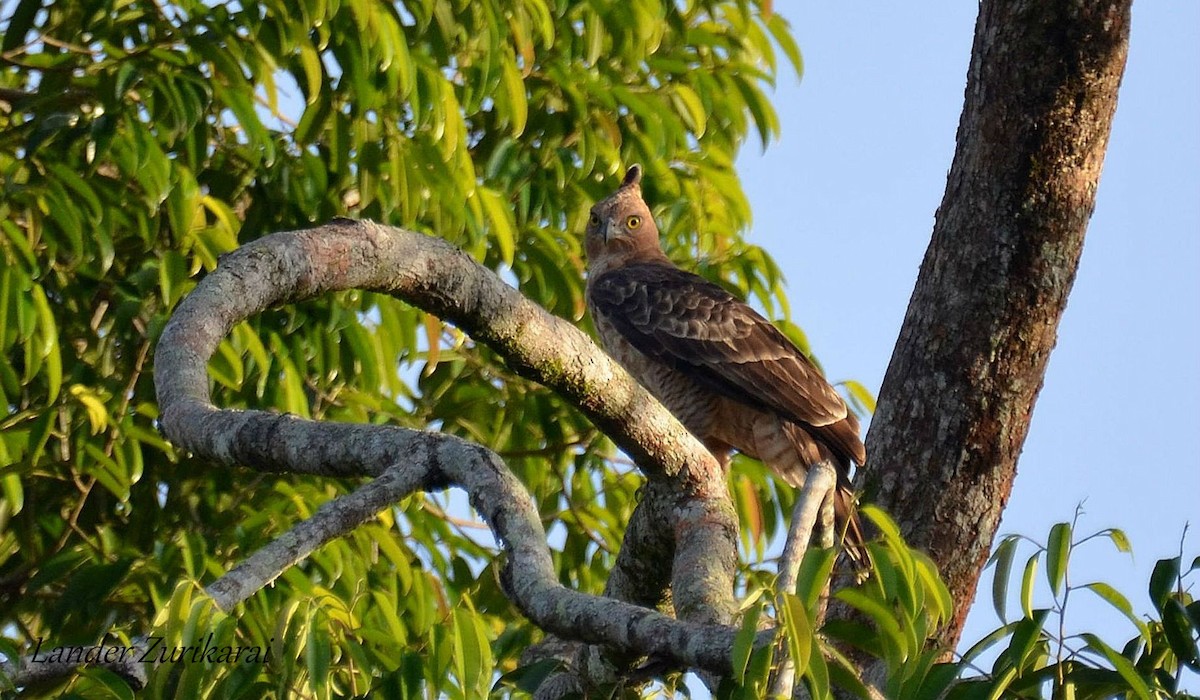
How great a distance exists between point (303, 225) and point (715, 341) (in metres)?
1.74

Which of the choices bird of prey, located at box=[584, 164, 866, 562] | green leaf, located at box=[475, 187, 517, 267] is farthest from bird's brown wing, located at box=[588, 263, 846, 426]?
green leaf, located at box=[475, 187, 517, 267]

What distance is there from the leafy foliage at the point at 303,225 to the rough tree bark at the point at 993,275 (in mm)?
1159

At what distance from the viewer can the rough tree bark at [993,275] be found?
3.70 metres

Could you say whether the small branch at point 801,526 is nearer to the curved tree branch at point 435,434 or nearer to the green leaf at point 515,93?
the curved tree branch at point 435,434

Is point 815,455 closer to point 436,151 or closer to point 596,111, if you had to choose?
point 596,111

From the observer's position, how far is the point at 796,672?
6.24 feet

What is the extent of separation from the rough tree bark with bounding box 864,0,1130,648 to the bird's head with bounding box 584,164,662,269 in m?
2.21

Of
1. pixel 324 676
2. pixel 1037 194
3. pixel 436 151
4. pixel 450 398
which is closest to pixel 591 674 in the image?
pixel 324 676

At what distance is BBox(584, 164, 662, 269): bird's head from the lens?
6071mm

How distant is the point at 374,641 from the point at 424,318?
1.67 meters

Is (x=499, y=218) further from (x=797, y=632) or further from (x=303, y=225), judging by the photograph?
(x=797, y=632)

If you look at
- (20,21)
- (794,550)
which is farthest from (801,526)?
(20,21)

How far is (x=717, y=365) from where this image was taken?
5.61 m

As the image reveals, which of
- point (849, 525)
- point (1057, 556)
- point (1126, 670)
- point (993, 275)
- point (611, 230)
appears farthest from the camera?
point (611, 230)
